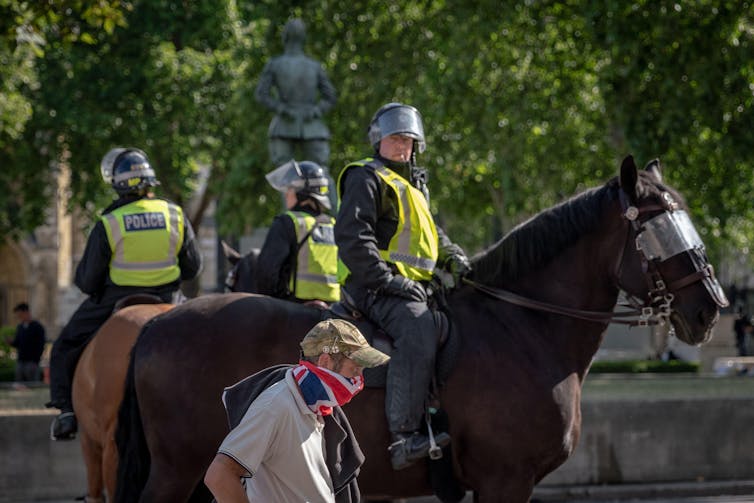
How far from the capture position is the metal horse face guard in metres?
7.18

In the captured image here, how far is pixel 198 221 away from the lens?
33.1m

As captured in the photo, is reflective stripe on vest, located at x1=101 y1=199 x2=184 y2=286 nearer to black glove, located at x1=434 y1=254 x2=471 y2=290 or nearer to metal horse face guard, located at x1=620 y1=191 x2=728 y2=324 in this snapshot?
black glove, located at x1=434 y1=254 x2=471 y2=290

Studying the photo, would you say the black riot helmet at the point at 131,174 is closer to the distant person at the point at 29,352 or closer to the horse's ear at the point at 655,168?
the horse's ear at the point at 655,168

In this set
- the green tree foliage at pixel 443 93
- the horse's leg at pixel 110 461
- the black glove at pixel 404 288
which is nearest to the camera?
the black glove at pixel 404 288

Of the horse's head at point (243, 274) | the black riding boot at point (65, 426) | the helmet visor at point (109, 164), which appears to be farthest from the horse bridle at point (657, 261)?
the helmet visor at point (109, 164)

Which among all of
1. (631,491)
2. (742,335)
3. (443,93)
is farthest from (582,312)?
(742,335)

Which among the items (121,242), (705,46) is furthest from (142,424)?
(705,46)

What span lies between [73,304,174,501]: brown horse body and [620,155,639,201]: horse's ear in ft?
9.86

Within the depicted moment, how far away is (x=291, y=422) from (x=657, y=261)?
324 cm

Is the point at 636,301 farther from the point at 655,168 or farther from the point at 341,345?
the point at 341,345

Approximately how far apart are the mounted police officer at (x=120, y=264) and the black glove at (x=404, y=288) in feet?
7.80

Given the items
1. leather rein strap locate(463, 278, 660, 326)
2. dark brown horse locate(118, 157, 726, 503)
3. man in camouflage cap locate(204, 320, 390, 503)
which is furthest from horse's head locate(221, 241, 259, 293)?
man in camouflage cap locate(204, 320, 390, 503)

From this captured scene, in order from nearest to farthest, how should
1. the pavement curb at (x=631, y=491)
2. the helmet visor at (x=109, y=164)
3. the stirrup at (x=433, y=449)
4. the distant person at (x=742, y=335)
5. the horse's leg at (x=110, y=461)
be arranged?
1. the stirrup at (x=433, y=449)
2. the horse's leg at (x=110, y=461)
3. the helmet visor at (x=109, y=164)
4. the pavement curb at (x=631, y=491)
5. the distant person at (x=742, y=335)

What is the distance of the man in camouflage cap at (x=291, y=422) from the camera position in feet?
14.9
